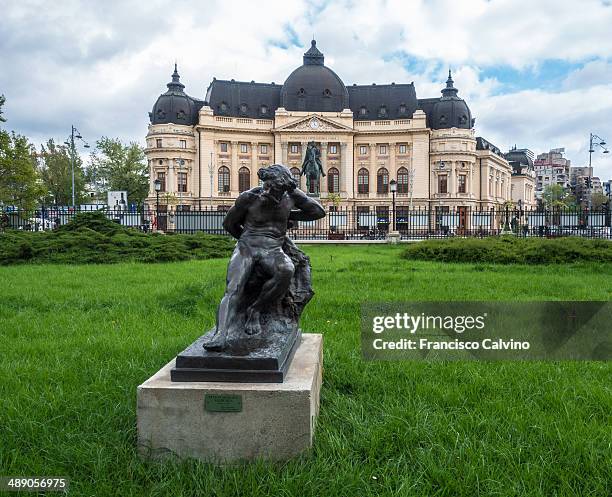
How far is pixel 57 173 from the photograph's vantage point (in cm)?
5953

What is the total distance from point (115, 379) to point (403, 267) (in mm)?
9942

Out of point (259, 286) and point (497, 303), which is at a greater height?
point (259, 286)

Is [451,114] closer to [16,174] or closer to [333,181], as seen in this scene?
[333,181]

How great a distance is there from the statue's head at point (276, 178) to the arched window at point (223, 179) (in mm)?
65252

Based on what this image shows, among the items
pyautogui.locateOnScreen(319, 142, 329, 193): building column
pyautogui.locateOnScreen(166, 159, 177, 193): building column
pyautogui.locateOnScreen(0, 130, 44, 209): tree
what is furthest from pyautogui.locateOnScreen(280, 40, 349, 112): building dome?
pyautogui.locateOnScreen(0, 130, 44, 209): tree

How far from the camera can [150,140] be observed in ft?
216

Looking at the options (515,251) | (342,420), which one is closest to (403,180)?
(515,251)

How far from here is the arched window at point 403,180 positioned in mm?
69750

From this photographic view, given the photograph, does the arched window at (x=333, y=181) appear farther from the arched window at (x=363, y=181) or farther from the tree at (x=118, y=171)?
the tree at (x=118, y=171)

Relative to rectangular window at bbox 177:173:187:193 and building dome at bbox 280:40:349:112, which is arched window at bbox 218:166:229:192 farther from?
building dome at bbox 280:40:349:112

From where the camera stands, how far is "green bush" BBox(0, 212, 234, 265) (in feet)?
49.5

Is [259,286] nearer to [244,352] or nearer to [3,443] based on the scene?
[244,352]

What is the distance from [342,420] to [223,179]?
66.4 metres

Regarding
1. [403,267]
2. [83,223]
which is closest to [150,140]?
[83,223]
